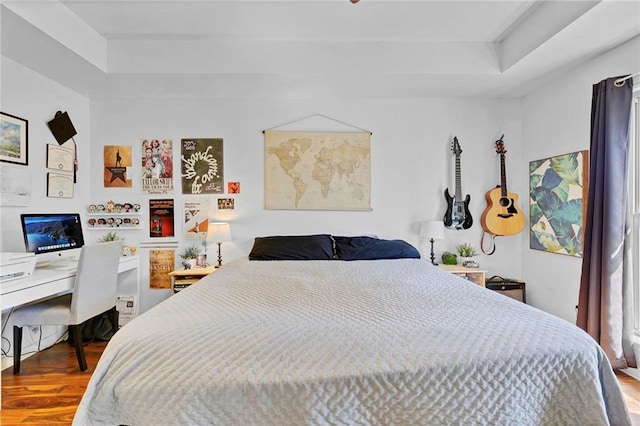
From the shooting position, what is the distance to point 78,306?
2375 mm

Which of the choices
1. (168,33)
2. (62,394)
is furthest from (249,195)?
(62,394)

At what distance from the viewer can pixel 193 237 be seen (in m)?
3.46

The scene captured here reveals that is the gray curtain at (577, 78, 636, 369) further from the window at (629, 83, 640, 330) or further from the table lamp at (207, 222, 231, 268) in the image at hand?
the table lamp at (207, 222, 231, 268)

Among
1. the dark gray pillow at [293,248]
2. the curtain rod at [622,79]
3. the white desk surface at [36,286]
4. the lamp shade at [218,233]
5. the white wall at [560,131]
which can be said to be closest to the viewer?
the white desk surface at [36,286]

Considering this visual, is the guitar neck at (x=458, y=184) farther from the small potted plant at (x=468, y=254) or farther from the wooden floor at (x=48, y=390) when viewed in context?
the wooden floor at (x=48, y=390)

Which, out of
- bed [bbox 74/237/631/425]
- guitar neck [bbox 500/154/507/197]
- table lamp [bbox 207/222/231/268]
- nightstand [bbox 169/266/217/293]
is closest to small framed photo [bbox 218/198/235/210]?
table lamp [bbox 207/222/231/268]

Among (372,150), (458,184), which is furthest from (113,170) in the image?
(458,184)

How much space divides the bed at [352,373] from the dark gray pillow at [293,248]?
5.21 ft

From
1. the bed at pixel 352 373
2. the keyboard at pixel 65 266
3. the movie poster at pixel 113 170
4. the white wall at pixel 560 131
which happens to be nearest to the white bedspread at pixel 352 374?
the bed at pixel 352 373

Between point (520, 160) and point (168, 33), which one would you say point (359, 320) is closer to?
point (168, 33)

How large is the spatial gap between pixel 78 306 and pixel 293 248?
1630 millimetres

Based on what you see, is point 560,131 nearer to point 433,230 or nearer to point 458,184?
point 458,184

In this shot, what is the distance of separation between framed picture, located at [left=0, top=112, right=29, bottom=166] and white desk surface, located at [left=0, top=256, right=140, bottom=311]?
87 cm

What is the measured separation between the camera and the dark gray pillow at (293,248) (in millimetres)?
2947
